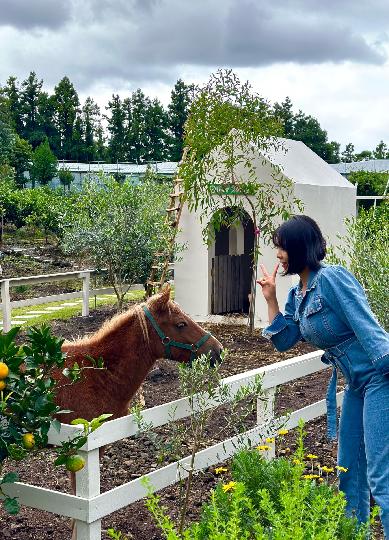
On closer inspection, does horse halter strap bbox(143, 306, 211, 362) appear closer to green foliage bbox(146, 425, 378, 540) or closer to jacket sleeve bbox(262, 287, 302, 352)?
jacket sleeve bbox(262, 287, 302, 352)

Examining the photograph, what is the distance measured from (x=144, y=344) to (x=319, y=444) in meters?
2.54

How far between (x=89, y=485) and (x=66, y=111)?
6337cm

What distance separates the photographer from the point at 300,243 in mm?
3641

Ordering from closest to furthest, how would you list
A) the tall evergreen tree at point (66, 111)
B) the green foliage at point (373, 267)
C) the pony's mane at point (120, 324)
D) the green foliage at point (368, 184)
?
the pony's mane at point (120, 324), the green foliage at point (373, 267), the green foliage at point (368, 184), the tall evergreen tree at point (66, 111)

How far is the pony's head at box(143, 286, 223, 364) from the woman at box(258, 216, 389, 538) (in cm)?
78

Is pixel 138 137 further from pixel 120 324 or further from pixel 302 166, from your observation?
pixel 120 324

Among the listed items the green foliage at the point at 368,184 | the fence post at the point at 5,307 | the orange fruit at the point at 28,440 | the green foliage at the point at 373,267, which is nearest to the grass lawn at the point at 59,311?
the fence post at the point at 5,307

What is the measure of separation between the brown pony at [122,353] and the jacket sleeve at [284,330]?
0.77 metres

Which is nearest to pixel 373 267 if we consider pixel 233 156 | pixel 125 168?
pixel 233 156

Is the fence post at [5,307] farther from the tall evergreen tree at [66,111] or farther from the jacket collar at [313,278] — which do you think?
the tall evergreen tree at [66,111]

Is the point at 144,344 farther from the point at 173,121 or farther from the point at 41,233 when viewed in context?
the point at 173,121

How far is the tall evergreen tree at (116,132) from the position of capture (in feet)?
190

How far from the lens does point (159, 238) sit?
13.1m

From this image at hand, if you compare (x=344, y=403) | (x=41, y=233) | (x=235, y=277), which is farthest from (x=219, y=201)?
(x=41, y=233)
